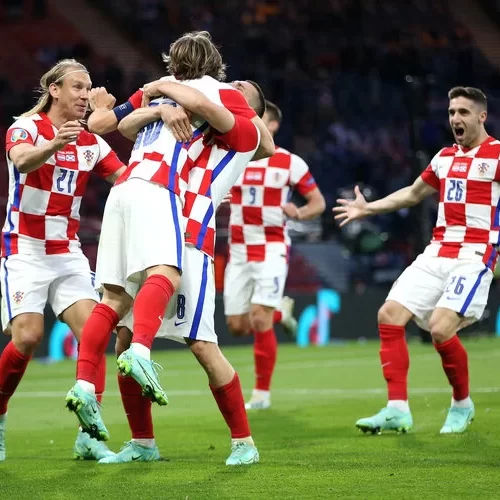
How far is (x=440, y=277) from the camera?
25.7 feet

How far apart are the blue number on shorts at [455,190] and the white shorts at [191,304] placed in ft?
8.57

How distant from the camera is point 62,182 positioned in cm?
694

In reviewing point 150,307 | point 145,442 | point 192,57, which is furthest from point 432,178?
point 150,307

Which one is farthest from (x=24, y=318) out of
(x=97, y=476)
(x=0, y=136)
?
(x=0, y=136)

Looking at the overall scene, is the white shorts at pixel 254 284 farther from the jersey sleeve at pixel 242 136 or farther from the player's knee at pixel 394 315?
the jersey sleeve at pixel 242 136

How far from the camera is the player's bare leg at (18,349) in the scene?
6742mm

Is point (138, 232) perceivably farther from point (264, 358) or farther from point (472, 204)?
point (264, 358)

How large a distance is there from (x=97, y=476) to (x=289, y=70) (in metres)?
19.2

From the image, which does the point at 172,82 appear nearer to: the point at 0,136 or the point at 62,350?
the point at 62,350

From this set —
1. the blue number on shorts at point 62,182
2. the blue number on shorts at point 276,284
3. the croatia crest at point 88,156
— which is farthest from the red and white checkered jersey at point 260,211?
the blue number on shorts at point 62,182

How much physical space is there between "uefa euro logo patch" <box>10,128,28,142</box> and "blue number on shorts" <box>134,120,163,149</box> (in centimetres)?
105

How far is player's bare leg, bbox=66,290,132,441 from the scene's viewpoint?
5.27 m

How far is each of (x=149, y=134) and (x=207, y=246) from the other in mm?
623

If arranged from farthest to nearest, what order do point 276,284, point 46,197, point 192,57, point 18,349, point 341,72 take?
point 341,72 → point 276,284 → point 46,197 → point 18,349 → point 192,57
